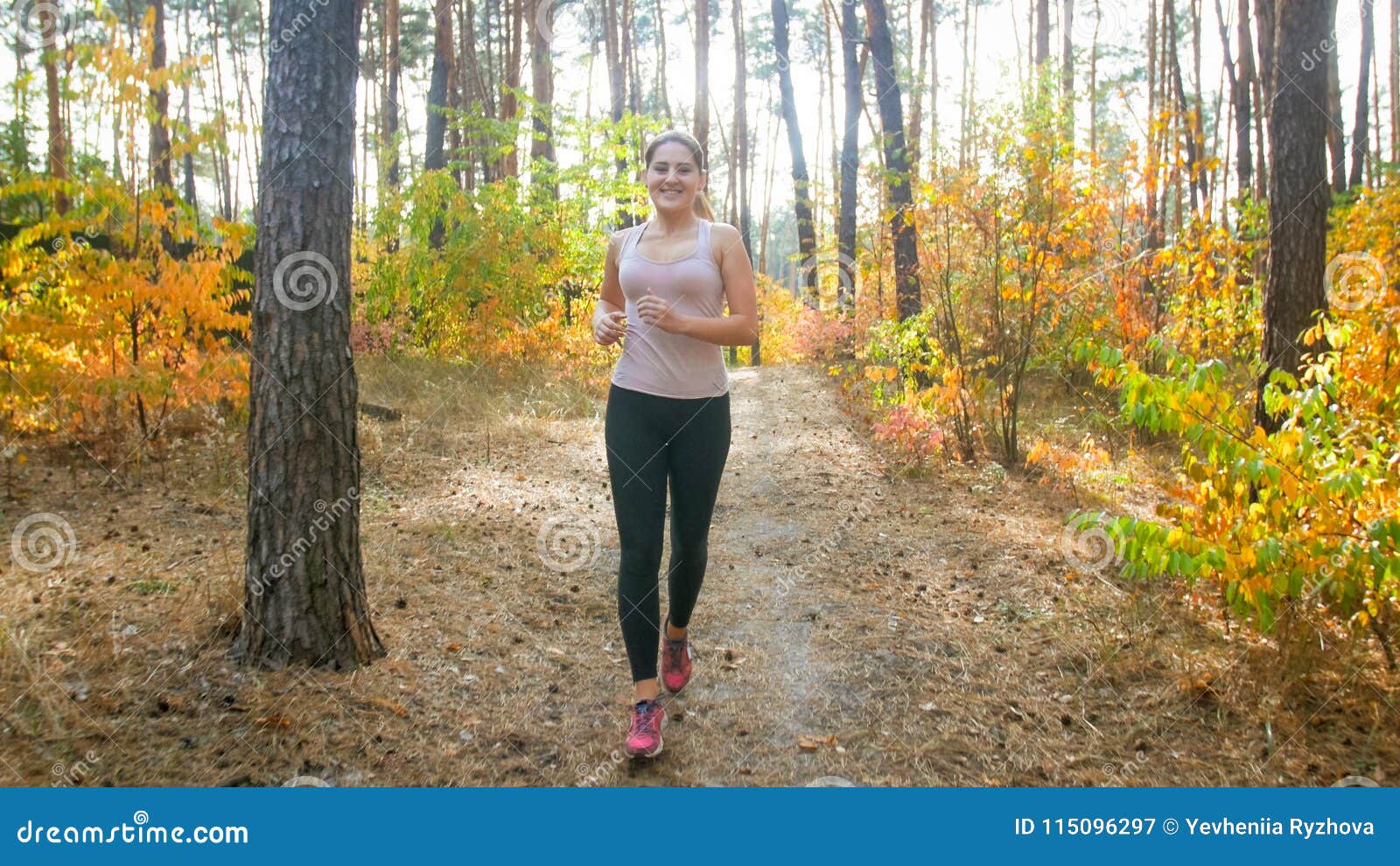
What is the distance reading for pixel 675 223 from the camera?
2.92 metres

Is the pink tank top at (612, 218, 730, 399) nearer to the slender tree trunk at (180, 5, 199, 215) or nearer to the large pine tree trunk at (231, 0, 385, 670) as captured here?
the large pine tree trunk at (231, 0, 385, 670)

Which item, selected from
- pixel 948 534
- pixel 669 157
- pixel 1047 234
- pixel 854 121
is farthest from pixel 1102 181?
pixel 854 121

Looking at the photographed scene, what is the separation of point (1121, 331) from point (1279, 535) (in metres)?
4.30

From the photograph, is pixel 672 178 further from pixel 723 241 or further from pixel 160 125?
pixel 160 125

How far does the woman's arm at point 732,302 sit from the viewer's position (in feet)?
9.00

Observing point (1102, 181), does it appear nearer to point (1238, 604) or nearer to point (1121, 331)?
point (1121, 331)

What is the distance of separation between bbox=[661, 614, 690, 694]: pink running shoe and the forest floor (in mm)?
73

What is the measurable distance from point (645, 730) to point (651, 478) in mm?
763

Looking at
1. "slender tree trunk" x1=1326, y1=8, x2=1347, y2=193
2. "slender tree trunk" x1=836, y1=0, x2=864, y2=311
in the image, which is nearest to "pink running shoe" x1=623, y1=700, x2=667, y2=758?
"slender tree trunk" x1=836, y1=0, x2=864, y2=311

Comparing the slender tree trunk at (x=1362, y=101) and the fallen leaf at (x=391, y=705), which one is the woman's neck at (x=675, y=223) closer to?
the fallen leaf at (x=391, y=705)

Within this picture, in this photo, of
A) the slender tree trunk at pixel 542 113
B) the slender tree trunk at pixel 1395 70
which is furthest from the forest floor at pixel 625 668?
the slender tree trunk at pixel 1395 70

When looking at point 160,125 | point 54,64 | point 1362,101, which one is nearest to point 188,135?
point 160,125

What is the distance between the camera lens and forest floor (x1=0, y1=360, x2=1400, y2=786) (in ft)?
8.90

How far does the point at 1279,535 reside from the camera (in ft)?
9.38
